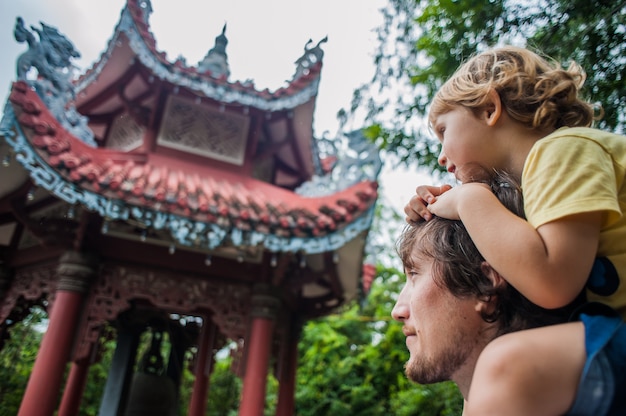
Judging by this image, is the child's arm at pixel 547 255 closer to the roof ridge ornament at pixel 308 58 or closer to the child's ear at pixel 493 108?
the child's ear at pixel 493 108

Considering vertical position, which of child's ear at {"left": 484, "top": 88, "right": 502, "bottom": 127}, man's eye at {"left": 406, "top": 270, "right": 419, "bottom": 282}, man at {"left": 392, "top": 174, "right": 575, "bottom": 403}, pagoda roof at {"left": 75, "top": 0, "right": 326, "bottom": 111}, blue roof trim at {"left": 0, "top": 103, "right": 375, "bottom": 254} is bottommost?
man at {"left": 392, "top": 174, "right": 575, "bottom": 403}

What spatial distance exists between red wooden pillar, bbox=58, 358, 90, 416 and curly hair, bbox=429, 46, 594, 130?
5.65 metres

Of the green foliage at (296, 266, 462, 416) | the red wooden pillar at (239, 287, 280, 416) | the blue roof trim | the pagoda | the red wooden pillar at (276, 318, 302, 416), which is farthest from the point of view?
the green foliage at (296, 266, 462, 416)

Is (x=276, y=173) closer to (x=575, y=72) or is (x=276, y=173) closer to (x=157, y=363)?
(x=157, y=363)

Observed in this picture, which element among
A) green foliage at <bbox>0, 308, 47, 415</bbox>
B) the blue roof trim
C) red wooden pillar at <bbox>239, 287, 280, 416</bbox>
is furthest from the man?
green foliage at <bbox>0, 308, 47, 415</bbox>

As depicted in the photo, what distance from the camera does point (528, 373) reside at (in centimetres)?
74

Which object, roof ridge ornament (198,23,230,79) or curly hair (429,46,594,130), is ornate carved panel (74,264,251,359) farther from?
curly hair (429,46,594,130)

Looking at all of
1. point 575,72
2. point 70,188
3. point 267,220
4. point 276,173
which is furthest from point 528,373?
point 276,173

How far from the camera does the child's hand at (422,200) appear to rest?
112 centimetres

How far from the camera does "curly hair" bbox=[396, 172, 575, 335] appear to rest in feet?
2.99

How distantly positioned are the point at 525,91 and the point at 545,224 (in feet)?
1.29

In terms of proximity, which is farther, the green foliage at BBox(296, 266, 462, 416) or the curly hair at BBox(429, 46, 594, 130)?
the green foliage at BBox(296, 266, 462, 416)

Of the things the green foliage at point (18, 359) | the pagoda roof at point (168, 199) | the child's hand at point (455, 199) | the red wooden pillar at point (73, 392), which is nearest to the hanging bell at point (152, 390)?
the red wooden pillar at point (73, 392)

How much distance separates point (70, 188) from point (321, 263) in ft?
7.89
